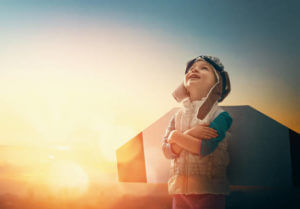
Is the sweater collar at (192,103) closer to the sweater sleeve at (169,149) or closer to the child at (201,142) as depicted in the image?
the child at (201,142)

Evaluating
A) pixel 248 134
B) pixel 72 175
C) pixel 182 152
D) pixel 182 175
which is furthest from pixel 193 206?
pixel 72 175

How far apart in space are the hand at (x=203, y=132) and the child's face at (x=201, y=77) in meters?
0.29

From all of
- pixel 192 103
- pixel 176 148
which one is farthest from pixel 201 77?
pixel 176 148

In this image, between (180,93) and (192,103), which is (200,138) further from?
(180,93)

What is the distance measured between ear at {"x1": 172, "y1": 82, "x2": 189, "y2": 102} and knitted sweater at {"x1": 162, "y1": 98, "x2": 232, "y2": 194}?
0.72 ft

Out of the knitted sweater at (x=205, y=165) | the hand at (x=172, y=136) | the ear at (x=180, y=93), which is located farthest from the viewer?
the ear at (x=180, y=93)

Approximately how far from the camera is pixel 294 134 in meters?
1.98

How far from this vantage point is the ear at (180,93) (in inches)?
74.7

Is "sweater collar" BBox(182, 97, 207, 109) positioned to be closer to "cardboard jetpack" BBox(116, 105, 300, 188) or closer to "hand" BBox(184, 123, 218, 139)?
"hand" BBox(184, 123, 218, 139)

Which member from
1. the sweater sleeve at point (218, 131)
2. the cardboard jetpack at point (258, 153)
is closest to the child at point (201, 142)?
the sweater sleeve at point (218, 131)

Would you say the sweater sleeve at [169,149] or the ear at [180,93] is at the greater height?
the ear at [180,93]

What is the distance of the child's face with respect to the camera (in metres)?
1.80

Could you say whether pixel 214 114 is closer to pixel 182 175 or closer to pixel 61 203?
pixel 182 175

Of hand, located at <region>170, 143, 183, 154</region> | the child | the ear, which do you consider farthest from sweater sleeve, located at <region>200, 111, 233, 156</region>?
the ear
